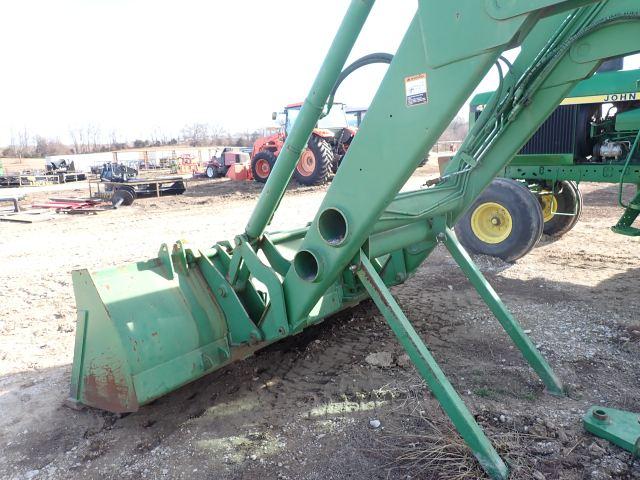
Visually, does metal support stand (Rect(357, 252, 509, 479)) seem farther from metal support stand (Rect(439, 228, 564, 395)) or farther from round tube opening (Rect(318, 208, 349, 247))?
metal support stand (Rect(439, 228, 564, 395))

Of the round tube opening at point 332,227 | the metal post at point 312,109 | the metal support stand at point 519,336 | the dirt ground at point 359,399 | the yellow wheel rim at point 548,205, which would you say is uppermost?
the metal post at point 312,109

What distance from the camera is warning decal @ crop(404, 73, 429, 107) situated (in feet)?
6.64

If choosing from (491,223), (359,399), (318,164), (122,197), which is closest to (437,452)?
(359,399)

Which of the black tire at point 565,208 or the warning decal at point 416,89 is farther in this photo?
the black tire at point 565,208

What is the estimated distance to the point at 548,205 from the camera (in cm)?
706

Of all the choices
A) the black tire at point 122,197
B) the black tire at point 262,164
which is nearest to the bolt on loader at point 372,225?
the black tire at point 122,197

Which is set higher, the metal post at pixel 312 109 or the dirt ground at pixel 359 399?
the metal post at pixel 312 109

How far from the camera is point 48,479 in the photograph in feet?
7.88

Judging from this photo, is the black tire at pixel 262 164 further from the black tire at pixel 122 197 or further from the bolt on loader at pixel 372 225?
the bolt on loader at pixel 372 225

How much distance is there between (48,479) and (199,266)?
1.37m

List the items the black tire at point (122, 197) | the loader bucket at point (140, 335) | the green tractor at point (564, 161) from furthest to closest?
the black tire at point (122, 197)
the green tractor at point (564, 161)
the loader bucket at point (140, 335)

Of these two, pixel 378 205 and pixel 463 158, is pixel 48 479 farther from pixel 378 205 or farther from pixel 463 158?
pixel 463 158

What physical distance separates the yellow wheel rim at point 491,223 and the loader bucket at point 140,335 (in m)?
4.13

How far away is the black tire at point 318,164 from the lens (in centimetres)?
1473
